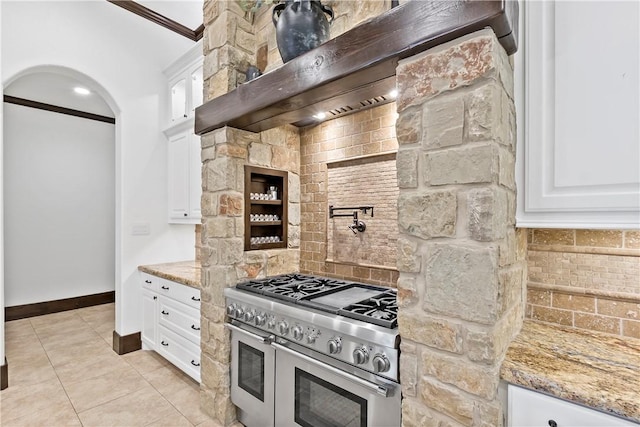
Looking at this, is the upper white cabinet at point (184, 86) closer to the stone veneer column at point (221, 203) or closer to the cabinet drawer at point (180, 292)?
the stone veneer column at point (221, 203)

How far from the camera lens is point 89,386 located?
2.60 metres

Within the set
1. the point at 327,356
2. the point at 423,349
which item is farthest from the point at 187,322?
the point at 423,349

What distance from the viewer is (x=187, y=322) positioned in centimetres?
265

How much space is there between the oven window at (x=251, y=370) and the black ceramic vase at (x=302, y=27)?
1.75 m

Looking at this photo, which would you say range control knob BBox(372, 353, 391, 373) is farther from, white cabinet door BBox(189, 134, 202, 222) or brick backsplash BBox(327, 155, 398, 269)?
white cabinet door BBox(189, 134, 202, 222)

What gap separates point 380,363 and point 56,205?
520cm

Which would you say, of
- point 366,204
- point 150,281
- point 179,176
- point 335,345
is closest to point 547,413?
point 335,345

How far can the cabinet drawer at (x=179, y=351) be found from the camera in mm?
2566

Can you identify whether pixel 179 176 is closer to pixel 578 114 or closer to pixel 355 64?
pixel 355 64

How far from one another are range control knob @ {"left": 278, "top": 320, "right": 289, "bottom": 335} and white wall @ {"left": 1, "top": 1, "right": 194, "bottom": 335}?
2314 millimetres

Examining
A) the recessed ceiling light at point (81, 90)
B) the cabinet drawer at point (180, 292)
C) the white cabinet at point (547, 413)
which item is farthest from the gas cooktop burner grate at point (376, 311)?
the recessed ceiling light at point (81, 90)

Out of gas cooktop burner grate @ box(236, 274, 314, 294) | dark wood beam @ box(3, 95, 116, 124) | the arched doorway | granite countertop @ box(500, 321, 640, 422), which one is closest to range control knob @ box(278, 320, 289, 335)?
gas cooktop burner grate @ box(236, 274, 314, 294)

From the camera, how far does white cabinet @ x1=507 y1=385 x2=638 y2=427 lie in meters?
0.93

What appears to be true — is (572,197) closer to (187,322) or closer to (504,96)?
(504,96)
